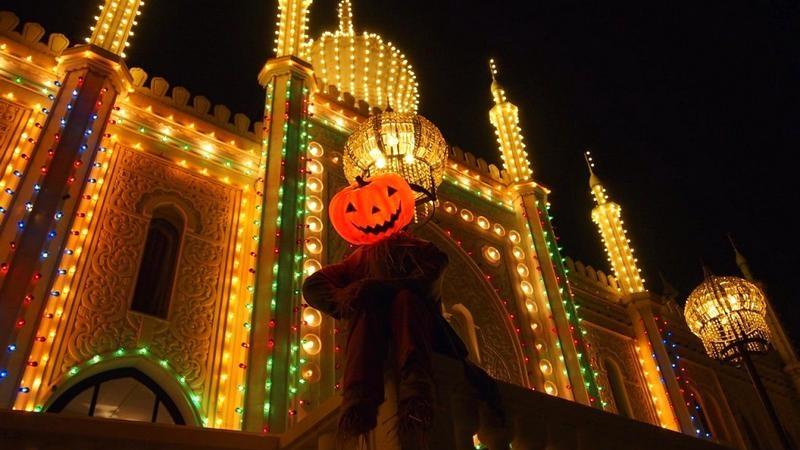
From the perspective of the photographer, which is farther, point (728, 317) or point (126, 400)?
point (728, 317)

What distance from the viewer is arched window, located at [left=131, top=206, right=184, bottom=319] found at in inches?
283

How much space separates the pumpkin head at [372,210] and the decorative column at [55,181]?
301 centimetres

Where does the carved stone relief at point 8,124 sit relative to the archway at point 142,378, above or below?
above

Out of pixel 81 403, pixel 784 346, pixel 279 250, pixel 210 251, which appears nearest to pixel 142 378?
pixel 81 403

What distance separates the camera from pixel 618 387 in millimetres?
11164

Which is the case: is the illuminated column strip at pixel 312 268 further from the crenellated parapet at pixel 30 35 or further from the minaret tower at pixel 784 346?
the minaret tower at pixel 784 346

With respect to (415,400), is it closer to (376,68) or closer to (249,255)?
(249,255)

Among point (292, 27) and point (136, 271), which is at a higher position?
point (292, 27)

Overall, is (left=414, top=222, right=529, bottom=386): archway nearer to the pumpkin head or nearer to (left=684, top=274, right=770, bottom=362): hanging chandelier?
(left=684, top=274, right=770, bottom=362): hanging chandelier

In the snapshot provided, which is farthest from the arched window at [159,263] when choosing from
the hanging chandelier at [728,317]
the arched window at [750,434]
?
the arched window at [750,434]

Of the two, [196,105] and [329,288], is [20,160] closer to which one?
[196,105]

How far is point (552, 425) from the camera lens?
325 cm

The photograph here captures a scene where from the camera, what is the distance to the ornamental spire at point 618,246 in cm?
1241

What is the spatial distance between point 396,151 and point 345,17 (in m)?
7.43
